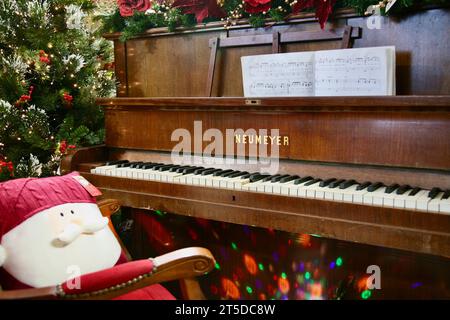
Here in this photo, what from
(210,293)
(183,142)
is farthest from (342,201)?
(210,293)

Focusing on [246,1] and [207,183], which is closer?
[207,183]

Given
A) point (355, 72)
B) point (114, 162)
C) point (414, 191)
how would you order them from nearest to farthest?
point (414, 191), point (355, 72), point (114, 162)

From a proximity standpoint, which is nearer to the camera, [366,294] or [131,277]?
[131,277]

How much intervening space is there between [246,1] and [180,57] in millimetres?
618

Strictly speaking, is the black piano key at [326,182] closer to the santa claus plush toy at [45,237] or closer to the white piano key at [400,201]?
the white piano key at [400,201]

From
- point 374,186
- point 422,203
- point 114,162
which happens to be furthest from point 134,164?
point 422,203

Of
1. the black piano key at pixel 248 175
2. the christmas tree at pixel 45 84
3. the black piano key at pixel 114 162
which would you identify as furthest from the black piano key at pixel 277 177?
the christmas tree at pixel 45 84

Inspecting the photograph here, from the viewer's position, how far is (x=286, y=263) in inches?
95.0

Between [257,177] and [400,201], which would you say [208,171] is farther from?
[400,201]

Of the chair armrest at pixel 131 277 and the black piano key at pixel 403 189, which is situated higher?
the black piano key at pixel 403 189

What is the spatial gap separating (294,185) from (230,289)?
1.00m

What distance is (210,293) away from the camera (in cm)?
275

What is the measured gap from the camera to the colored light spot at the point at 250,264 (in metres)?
2.53
